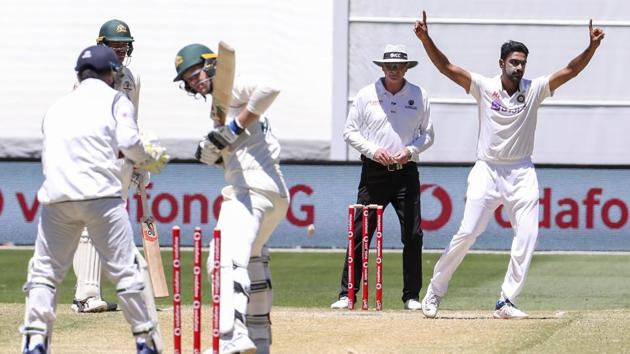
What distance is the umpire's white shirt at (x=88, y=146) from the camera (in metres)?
8.34

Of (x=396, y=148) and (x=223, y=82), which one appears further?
(x=396, y=148)

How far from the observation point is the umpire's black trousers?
40.6ft

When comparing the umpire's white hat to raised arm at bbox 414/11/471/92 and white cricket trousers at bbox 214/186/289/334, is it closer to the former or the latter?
raised arm at bbox 414/11/471/92

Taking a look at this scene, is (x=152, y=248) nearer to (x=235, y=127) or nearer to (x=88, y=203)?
(x=235, y=127)

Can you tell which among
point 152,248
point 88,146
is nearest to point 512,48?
point 152,248

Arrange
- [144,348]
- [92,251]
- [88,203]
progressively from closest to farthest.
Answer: [88,203], [144,348], [92,251]

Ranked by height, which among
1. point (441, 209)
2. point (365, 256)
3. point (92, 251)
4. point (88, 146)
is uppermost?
point (88, 146)

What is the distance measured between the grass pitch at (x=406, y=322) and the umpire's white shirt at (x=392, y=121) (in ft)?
4.47

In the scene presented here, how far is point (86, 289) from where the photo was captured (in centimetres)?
1155

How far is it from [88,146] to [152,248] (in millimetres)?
3255

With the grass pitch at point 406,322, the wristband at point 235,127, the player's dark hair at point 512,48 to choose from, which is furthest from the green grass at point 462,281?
the wristband at point 235,127

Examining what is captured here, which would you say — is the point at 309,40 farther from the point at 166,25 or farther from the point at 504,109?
the point at 504,109

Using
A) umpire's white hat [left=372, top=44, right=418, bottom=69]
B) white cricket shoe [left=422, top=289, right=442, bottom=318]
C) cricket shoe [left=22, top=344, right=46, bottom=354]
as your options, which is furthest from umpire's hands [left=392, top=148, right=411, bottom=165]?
cricket shoe [left=22, top=344, right=46, bottom=354]

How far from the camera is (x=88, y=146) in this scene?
27.5ft
